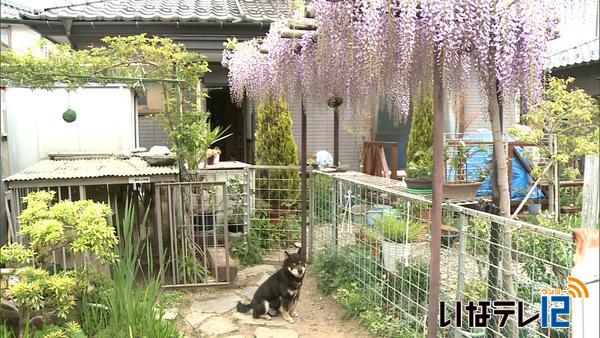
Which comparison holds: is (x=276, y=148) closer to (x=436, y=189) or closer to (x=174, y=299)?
(x=174, y=299)

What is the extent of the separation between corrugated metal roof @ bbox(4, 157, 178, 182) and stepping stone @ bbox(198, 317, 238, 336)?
64.5 inches

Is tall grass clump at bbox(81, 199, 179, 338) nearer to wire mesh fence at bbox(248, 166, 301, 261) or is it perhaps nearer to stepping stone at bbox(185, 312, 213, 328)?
stepping stone at bbox(185, 312, 213, 328)

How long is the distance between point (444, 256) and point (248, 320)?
1.89 meters

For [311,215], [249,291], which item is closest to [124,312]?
[249,291]

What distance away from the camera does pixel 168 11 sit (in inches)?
321

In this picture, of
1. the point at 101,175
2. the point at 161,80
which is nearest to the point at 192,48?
the point at 161,80

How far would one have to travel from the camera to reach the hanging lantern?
6.89m

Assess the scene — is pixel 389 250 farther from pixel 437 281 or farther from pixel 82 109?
pixel 82 109

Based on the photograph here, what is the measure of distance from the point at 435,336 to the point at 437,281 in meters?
0.34

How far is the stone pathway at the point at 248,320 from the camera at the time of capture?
14.6ft

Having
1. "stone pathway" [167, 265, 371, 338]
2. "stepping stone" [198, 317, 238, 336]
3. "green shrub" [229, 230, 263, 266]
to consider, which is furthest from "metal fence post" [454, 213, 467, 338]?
"green shrub" [229, 230, 263, 266]

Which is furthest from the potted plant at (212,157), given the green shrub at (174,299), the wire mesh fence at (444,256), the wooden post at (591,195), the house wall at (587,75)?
the house wall at (587,75)

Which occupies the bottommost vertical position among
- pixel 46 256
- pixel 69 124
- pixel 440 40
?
pixel 46 256

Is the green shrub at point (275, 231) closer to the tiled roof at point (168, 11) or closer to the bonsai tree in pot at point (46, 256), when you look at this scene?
the tiled roof at point (168, 11)
